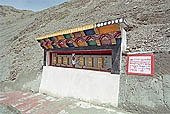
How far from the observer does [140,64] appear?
3756 millimetres

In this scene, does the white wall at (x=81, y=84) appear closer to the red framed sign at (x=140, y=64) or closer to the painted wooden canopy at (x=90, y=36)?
the red framed sign at (x=140, y=64)

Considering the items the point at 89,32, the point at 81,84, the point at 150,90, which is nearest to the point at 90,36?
the point at 89,32

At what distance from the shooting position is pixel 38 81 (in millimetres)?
6801

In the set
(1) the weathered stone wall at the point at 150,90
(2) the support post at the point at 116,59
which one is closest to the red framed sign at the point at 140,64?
(1) the weathered stone wall at the point at 150,90

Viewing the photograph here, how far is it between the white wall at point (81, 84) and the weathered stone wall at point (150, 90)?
339mm

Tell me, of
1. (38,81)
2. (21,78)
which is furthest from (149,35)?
(21,78)

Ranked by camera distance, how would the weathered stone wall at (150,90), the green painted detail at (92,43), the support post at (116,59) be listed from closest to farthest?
1. the weathered stone wall at (150,90)
2. the support post at (116,59)
3. the green painted detail at (92,43)

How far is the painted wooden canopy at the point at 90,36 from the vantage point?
4.00 metres

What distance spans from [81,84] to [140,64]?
234cm

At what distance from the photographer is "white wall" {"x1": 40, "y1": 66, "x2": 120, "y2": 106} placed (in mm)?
4148

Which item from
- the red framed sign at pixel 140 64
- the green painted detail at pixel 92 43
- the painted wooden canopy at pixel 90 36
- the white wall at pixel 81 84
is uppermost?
the painted wooden canopy at pixel 90 36

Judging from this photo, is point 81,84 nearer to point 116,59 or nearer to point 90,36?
point 116,59

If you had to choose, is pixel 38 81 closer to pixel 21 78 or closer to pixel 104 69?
pixel 21 78

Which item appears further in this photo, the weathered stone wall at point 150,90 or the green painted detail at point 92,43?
the green painted detail at point 92,43
